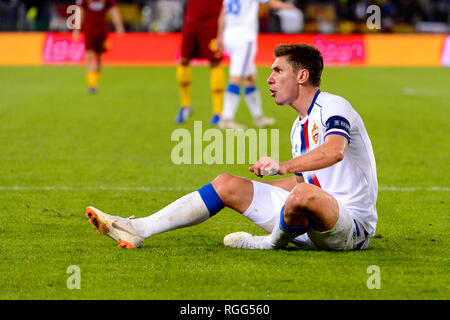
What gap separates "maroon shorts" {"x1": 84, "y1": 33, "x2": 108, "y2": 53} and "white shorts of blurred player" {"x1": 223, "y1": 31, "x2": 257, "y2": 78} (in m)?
6.05

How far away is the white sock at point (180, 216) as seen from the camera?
4.89m

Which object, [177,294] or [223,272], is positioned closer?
[177,294]

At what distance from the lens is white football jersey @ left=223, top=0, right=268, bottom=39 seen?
12086 millimetres

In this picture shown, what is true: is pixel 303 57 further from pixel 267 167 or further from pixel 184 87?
pixel 184 87

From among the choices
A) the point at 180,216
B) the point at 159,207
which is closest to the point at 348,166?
the point at 180,216

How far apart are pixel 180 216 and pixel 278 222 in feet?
1.98

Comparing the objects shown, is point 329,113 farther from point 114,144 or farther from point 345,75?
point 345,75

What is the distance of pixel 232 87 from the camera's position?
1186cm

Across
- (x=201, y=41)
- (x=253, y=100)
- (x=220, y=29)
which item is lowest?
(x=253, y=100)

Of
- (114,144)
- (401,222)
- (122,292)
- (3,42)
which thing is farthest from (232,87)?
(3,42)

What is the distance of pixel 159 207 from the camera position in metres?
6.66

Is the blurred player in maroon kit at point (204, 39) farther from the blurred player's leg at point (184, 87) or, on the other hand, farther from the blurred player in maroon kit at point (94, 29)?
the blurred player in maroon kit at point (94, 29)
